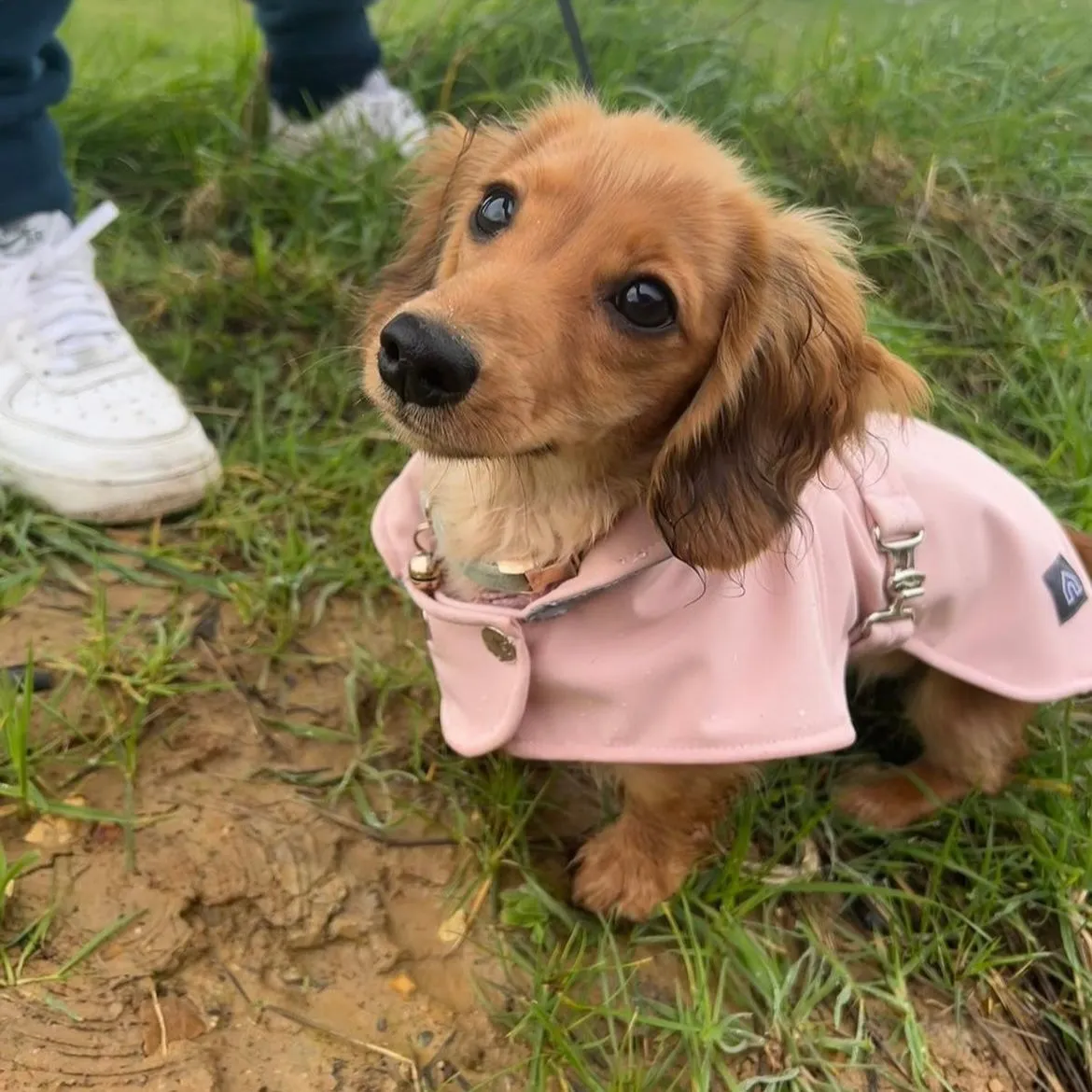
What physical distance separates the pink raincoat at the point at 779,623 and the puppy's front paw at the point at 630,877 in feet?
0.90

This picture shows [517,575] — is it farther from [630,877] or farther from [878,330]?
[878,330]

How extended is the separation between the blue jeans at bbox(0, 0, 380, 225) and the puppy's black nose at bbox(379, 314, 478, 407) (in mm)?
1550

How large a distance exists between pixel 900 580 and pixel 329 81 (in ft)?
8.62

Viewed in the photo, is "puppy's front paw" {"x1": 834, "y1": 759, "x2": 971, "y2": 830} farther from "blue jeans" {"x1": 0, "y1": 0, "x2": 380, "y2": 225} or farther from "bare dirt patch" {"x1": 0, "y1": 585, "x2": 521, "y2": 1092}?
"blue jeans" {"x1": 0, "y1": 0, "x2": 380, "y2": 225}

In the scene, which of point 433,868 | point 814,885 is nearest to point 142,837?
point 433,868

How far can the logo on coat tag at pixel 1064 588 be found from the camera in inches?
74.4

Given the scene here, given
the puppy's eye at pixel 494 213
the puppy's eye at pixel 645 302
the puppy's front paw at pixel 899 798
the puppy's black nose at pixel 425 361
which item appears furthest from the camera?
the puppy's front paw at pixel 899 798

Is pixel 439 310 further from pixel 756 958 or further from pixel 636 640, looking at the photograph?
pixel 756 958

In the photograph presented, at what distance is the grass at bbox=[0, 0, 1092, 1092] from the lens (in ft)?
6.25

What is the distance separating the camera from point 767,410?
1633mm

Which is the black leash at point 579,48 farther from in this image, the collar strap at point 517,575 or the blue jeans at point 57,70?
the blue jeans at point 57,70

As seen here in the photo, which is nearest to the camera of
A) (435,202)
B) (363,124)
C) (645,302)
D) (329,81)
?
(645,302)

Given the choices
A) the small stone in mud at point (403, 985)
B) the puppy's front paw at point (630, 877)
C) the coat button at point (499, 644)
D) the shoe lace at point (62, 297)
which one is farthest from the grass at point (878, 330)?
the coat button at point (499, 644)

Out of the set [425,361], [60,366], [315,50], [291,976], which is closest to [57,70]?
[60,366]
